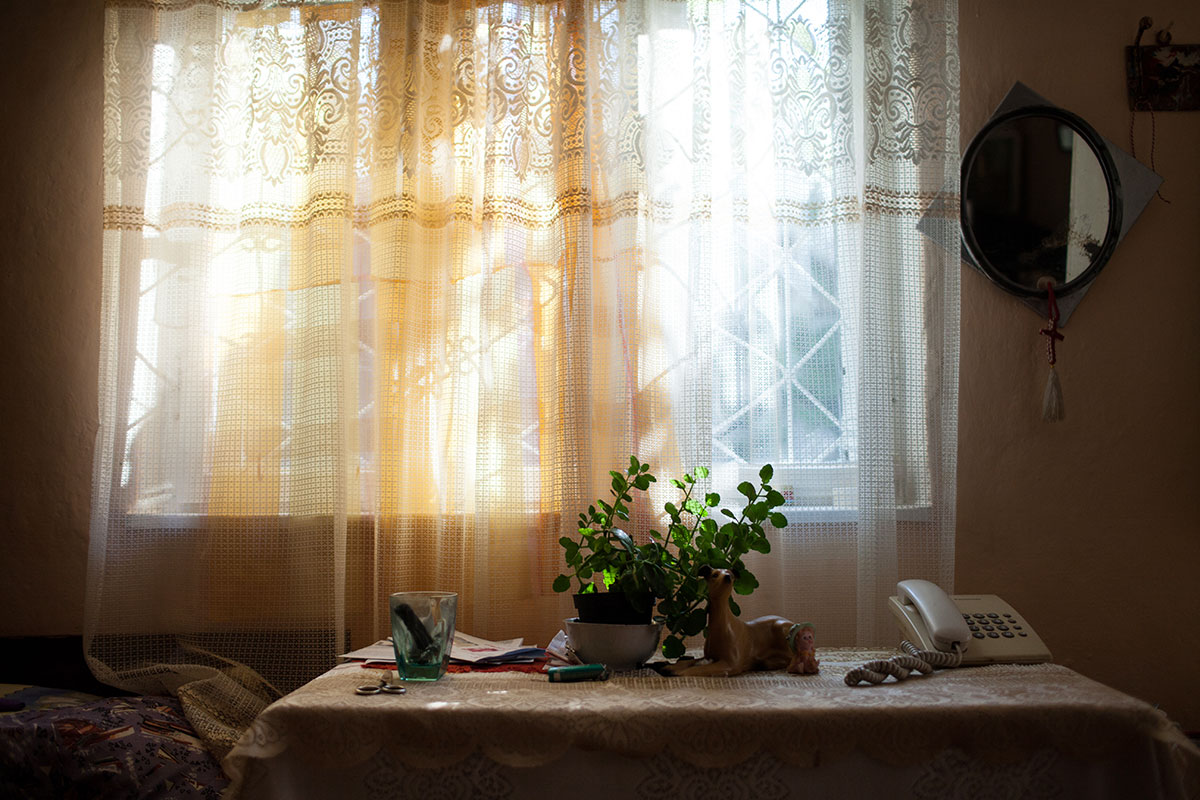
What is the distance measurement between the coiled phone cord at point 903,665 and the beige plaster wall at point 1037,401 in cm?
79

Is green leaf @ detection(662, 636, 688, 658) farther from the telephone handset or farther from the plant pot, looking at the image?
the telephone handset

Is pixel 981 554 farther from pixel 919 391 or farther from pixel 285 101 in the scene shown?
pixel 285 101

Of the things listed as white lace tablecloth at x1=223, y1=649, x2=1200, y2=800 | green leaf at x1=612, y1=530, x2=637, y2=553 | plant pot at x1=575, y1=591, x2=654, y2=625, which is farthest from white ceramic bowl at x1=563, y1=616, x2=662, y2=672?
white lace tablecloth at x1=223, y1=649, x2=1200, y2=800

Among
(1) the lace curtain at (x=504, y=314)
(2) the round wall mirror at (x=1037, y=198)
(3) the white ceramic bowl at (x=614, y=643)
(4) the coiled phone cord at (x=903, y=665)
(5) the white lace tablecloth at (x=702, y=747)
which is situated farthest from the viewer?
(2) the round wall mirror at (x=1037, y=198)

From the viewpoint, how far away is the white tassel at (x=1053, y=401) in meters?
2.05

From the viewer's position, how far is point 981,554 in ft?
6.95

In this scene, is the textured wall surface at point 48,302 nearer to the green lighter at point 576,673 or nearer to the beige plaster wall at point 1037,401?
the beige plaster wall at point 1037,401

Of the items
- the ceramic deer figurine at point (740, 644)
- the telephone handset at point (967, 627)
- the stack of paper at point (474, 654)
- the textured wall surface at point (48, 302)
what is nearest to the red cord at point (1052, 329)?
the telephone handset at point (967, 627)

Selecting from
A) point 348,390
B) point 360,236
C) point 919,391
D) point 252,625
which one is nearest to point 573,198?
point 360,236

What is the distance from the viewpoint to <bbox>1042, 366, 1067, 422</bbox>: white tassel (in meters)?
2.05

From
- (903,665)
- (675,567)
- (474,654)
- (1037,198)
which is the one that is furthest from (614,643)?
(1037,198)

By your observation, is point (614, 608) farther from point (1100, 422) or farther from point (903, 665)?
point (1100, 422)

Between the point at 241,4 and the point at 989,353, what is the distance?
6.76ft

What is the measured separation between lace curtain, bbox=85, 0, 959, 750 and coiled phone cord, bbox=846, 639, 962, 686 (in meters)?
0.60
